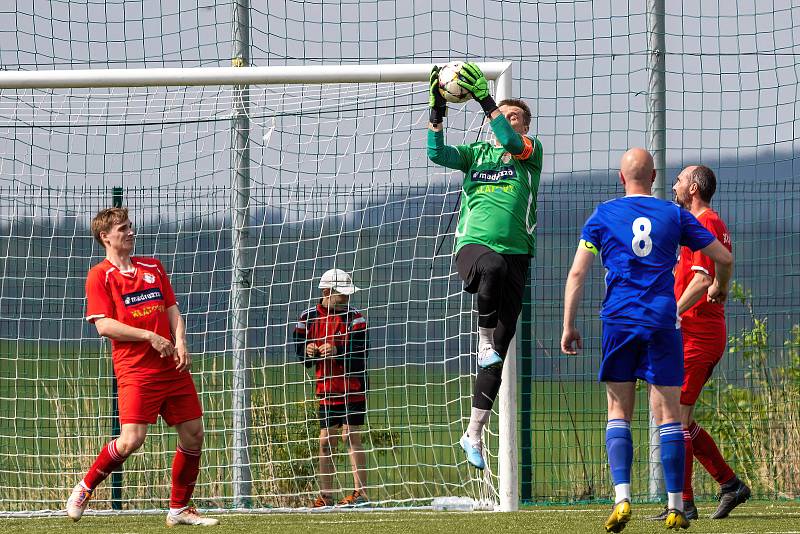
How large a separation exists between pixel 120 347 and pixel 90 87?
2330mm

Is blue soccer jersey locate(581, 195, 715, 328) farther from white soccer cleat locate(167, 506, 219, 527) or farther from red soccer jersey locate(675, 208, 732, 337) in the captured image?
white soccer cleat locate(167, 506, 219, 527)

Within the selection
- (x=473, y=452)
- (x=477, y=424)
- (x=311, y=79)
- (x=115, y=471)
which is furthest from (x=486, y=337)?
(x=115, y=471)

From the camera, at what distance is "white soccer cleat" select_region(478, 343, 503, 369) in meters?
6.82

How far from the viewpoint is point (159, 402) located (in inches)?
274

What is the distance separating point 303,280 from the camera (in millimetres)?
8961

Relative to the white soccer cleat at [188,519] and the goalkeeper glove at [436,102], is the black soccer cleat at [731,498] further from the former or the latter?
the white soccer cleat at [188,519]

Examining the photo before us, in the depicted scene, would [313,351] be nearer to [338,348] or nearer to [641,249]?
[338,348]

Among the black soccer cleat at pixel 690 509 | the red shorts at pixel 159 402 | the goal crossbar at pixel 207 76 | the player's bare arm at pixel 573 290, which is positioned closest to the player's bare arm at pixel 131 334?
the red shorts at pixel 159 402

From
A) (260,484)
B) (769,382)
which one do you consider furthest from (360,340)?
(769,382)

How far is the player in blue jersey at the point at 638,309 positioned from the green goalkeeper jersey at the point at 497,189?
101 centimetres

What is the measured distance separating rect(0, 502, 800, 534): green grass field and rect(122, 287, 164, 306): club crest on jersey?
145 cm

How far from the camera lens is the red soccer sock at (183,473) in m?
7.11

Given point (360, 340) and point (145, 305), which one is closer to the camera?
point (145, 305)

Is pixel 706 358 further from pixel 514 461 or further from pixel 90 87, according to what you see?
pixel 90 87
